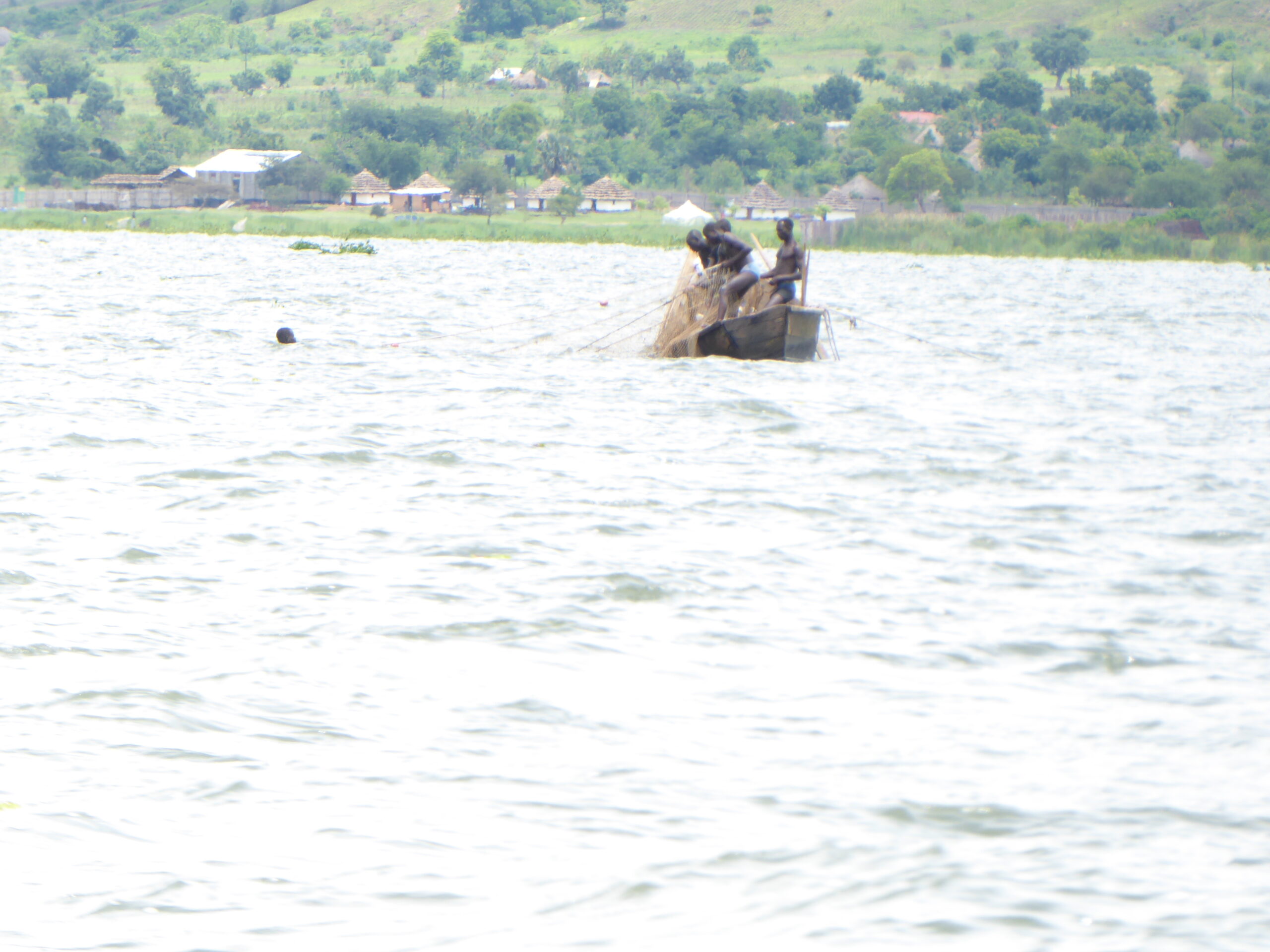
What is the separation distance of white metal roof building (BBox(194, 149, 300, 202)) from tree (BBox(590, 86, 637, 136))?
36140mm

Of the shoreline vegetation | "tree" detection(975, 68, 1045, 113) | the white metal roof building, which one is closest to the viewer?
the shoreline vegetation

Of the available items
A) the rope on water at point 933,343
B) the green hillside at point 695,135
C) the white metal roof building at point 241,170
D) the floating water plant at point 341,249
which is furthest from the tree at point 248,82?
the rope on water at point 933,343

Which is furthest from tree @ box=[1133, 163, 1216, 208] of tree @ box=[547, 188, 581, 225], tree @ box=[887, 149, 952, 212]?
tree @ box=[547, 188, 581, 225]

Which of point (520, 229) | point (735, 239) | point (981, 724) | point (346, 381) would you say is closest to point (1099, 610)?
point (981, 724)

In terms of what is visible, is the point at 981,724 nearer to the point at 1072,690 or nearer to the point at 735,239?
the point at 1072,690

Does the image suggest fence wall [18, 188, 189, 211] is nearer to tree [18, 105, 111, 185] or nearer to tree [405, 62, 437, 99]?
tree [18, 105, 111, 185]

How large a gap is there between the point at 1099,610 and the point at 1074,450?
6.36 m

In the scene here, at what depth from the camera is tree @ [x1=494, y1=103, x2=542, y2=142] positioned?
491 ft

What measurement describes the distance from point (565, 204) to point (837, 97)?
72324mm

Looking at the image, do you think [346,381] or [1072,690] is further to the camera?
[346,381]

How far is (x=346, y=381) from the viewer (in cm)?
1947

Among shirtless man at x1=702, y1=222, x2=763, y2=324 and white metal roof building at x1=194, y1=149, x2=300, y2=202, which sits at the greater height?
white metal roof building at x1=194, y1=149, x2=300, y2=202

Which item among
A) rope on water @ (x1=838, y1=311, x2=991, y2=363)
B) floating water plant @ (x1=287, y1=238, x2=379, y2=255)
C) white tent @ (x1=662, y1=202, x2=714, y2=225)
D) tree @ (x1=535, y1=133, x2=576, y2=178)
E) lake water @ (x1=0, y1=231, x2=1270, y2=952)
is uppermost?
tree @ (x1=535, y1=133, x2=576, y2=178)

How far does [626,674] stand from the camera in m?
7.60
